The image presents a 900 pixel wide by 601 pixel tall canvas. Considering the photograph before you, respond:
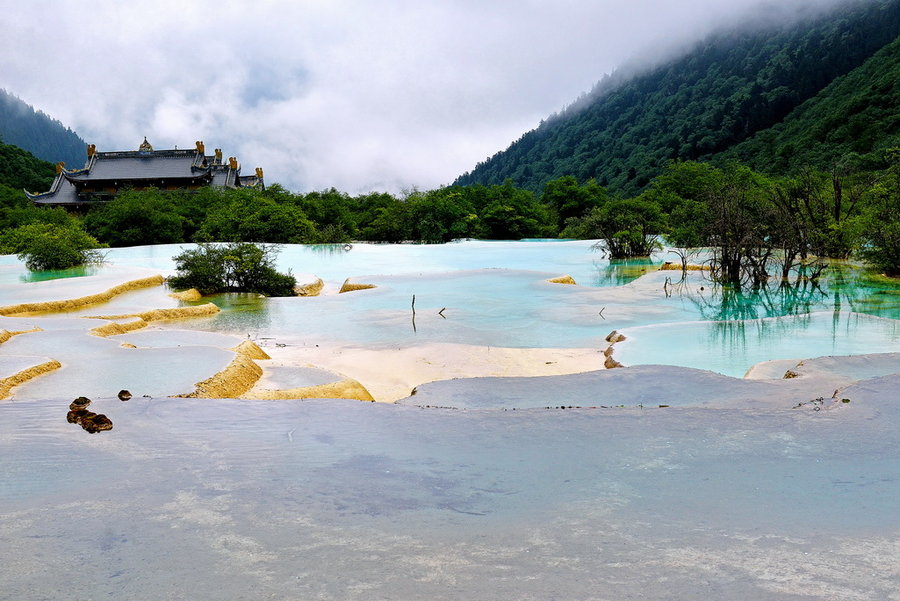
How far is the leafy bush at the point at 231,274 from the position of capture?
1427cm

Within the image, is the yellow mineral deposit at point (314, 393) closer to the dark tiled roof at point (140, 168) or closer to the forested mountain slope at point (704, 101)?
the dark tiled roof at point (140, 168)

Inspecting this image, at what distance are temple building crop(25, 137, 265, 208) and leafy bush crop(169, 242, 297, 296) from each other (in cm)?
2332

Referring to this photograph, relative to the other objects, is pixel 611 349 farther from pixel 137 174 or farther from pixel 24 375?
pixel 137 174

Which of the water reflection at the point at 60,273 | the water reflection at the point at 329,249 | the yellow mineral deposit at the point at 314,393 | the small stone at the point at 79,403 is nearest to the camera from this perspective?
the small stone at the point at 79,403

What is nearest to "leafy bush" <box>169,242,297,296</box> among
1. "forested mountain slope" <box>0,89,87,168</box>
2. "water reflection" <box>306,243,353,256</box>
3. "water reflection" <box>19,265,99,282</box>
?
"water reflection" <box>19,265,99,282</box>

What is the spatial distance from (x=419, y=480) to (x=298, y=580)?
1.07m

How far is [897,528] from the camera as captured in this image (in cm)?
280

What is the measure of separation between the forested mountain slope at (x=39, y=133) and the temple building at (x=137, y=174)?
47.1 metres

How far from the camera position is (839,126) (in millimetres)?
38250

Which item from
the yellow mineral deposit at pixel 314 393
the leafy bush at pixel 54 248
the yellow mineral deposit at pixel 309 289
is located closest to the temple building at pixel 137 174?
the leafy bush at pixel 54 248

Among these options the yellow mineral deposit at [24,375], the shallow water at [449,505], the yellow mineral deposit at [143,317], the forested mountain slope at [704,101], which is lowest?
the shallow water at [449,505]

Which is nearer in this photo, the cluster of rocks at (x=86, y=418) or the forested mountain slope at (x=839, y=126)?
the cluster of rocks at (x=86, y=418)

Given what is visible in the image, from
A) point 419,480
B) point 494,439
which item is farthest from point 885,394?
point 419,480

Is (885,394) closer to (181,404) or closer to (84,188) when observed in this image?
(181,404)
